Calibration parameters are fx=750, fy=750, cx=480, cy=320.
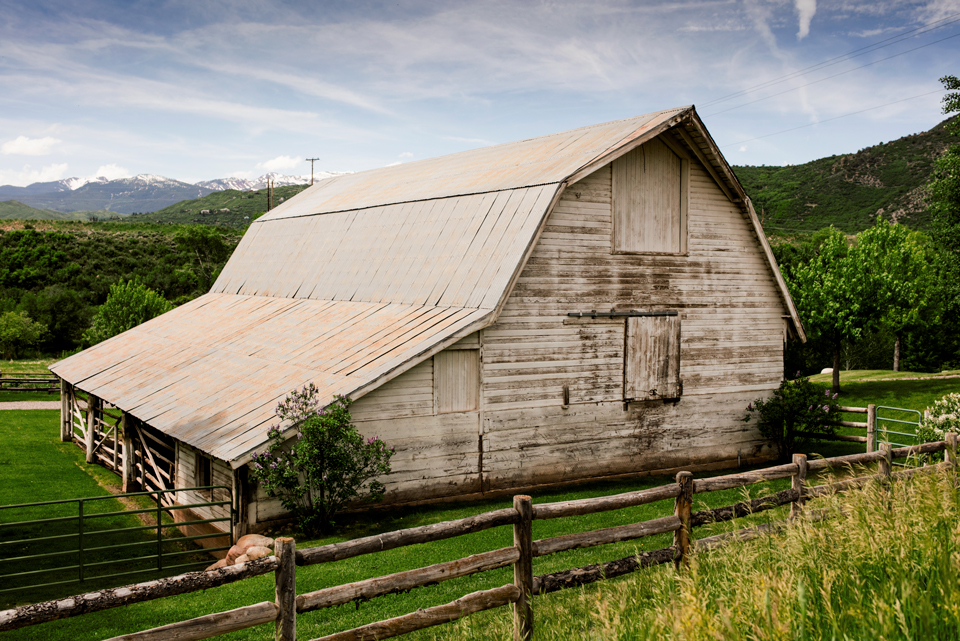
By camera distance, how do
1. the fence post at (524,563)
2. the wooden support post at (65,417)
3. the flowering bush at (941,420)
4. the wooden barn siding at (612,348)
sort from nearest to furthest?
the fence post at (524,563) → the flowering bush at (941,420) → the wooden barn siding at (612,348) → the wooden support post at (65,417)

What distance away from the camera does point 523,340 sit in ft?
51.7

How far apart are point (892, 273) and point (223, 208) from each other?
161m

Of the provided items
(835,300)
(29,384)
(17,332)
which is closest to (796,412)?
(835,300)

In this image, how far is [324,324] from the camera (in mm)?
18781

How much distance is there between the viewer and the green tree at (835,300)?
113ft

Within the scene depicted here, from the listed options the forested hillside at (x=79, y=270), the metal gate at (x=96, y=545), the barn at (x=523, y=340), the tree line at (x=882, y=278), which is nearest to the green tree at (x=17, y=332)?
the forested hillside at (x=79, y=270)

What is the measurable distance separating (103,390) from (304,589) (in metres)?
12.3

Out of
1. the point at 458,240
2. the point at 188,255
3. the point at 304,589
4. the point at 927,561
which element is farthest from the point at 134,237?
the point at 927,561

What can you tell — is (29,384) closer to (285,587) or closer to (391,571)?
(391,571)

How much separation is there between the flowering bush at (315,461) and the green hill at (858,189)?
78549mm

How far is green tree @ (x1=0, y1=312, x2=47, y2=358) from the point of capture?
4981 centimetres

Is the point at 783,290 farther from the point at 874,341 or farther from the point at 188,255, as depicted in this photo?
the point at 188,255

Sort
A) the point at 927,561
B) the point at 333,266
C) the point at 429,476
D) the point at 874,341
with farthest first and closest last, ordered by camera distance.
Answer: the point at 874,341 < the point at 333,266 < the point at 429,476 < the point at 927,561

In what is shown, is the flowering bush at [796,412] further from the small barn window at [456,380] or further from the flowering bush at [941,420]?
the small barn window at [456,380]
